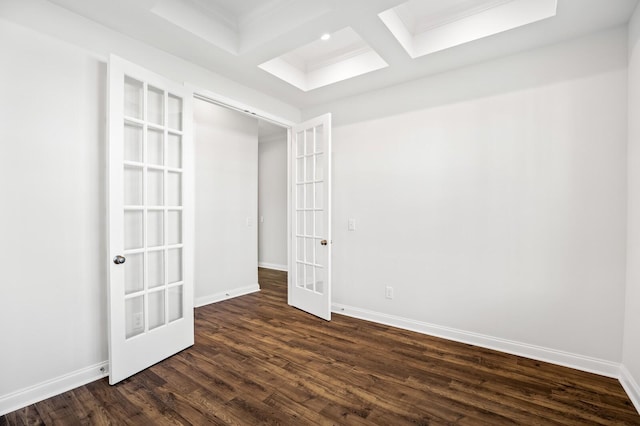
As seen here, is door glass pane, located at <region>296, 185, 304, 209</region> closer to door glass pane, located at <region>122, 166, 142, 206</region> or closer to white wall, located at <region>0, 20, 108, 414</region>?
door glass pane, located at <region>122, 166, 142, 206</region>

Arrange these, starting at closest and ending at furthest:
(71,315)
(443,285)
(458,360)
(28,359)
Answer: (28,359) < (71,315) < (458,360) < (443,285)

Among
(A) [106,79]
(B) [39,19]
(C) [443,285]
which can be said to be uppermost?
(B) [39,19]

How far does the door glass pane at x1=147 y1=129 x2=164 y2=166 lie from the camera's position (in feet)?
8.14

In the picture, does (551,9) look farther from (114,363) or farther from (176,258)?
(114,363)

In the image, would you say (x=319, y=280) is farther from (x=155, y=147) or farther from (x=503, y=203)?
(x=155, y=147)

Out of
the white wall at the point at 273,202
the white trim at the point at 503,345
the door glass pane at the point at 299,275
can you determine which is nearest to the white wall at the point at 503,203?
the white trim at the point at 503,345

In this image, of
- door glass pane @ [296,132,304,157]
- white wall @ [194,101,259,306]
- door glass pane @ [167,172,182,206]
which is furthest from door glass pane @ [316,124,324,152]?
door glass pane @ [167,172,182,206]

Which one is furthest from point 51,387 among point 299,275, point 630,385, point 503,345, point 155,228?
point 630,385

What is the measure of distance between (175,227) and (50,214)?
2.73 feet

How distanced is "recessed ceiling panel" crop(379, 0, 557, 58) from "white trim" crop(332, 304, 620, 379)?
2550mm

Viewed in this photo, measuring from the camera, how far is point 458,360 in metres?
2.49

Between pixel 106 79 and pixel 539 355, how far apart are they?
4.05 metres

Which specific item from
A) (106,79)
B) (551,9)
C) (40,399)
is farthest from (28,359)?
(551,9)

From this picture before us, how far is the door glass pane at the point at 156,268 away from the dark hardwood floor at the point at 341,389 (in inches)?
25.5
